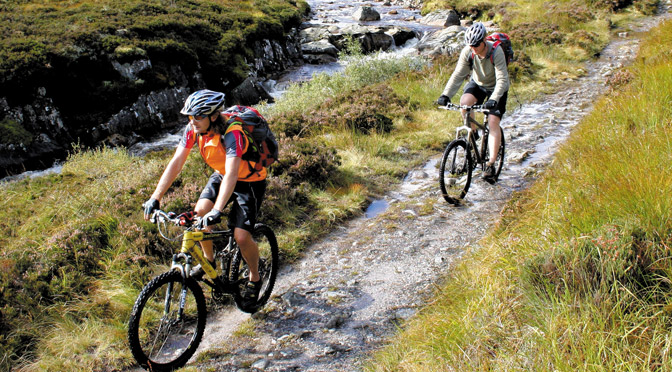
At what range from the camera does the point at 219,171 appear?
4.51 meters

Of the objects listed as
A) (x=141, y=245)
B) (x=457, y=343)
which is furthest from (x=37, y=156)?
(x=457, y=343)

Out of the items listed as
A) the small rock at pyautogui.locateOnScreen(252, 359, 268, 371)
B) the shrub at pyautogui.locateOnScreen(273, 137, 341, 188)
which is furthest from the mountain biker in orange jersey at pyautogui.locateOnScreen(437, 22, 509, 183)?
the small rock at pyautogui.locateOnScreen(252, 359, 268, 371)

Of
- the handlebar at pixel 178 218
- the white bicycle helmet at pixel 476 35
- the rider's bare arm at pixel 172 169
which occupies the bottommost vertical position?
the handlebar at pixel 178 218

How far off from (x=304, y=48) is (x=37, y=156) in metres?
18.9

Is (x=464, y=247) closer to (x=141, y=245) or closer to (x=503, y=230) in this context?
(x=503, y=230)

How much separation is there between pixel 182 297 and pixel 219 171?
1.26 meters

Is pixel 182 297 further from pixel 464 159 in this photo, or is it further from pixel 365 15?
pixel 365 15

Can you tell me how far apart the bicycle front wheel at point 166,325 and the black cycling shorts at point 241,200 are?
705 mm

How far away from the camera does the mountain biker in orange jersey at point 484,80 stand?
6.76 metres

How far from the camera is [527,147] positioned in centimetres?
988

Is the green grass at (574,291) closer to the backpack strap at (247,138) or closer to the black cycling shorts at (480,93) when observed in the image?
the backpack strap at (247,138)

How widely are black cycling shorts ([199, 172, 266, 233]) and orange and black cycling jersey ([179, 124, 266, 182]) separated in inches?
3.2

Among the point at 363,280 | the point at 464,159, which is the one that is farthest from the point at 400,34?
the point at 363,280

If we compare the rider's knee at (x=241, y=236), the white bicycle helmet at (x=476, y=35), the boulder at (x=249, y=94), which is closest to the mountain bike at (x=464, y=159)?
the white bicycle helmet at (x=476, y=35)
